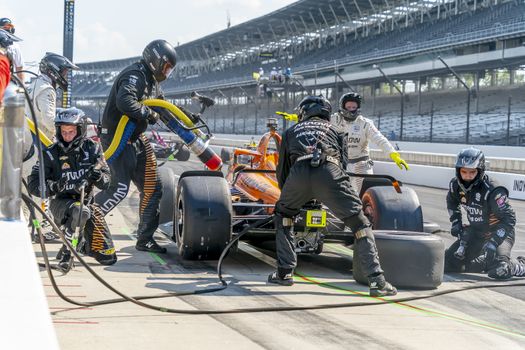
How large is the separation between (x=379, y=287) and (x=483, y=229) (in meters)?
2.12

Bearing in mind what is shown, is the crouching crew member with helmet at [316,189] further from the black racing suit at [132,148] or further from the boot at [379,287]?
the black racing suit at [132,148]

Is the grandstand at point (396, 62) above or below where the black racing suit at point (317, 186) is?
above

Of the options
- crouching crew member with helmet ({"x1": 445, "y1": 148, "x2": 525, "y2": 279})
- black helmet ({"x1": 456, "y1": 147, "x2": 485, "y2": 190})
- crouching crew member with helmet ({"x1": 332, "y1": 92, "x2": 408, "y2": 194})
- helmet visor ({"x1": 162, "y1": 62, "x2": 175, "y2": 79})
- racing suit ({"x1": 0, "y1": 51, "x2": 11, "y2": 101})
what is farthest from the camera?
crouching crew member with helmet ({"x1": 332, "y1": 92, "x2": 408, "y2": 194})

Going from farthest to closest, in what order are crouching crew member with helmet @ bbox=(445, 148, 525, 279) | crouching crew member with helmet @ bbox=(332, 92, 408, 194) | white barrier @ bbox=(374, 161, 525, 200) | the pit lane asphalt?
1. white barrier @ bbox=(374, 161, 525, 200)
2. crouching crew member with helmet @ bbox=(332, 92, 408, 194)
3. crouching crew member with helmet @ bbox=(445, 148, 525, 279)
4. the pit lane asphalt

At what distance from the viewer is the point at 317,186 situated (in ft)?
21.3

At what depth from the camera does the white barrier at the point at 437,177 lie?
19656 mm

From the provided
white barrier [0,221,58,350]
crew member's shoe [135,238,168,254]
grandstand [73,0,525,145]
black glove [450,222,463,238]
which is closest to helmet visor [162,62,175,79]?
crew member's shoe [135,238,168,254]

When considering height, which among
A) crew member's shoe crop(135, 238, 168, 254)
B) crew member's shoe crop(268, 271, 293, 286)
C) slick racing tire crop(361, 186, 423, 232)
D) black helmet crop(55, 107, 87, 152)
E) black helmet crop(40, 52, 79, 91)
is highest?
black helmet crop(40, 52, 79, 91)

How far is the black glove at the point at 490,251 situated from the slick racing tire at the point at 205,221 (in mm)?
2428

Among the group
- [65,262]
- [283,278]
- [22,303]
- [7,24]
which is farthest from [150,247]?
[22,303]

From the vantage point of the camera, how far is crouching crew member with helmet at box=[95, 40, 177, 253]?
8000 mm

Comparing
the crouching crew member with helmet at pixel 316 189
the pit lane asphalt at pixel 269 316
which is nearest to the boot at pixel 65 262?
the pit lane asphalt at pixel 269 316

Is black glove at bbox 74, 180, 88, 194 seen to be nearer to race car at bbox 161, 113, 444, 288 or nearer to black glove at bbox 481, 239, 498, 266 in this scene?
race car at bbox 161, 113, 444, 288

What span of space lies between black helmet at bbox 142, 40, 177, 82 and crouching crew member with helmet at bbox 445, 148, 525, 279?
3069mm
